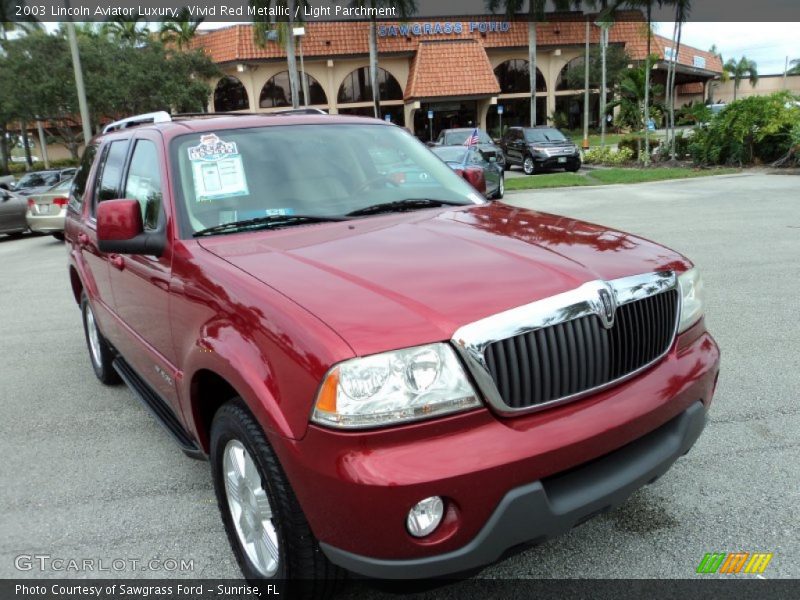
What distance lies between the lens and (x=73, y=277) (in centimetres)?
539

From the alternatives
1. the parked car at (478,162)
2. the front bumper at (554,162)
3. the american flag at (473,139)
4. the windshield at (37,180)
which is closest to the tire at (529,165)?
the front bumper at (554,162)

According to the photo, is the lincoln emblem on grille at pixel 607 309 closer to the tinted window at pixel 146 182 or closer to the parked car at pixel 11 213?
the tinted window at pixel 146 182

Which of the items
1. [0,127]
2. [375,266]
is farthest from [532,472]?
[0,127]

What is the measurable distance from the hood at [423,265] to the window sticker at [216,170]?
0.31 meters

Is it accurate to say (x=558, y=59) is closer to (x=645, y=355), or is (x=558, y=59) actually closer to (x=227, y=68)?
(x=227, y=68)

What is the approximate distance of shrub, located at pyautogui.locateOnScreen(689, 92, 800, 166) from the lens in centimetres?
1984

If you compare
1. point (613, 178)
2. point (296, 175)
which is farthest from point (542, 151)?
point (296, 175)

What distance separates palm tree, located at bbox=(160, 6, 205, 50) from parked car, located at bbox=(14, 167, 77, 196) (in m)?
27.9

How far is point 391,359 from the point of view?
1.98m

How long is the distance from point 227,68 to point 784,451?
45023 millimetres

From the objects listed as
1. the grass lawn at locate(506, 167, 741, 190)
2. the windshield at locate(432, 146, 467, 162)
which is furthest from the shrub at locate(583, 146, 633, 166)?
the windshield at locate(432, 146, 467, 162)

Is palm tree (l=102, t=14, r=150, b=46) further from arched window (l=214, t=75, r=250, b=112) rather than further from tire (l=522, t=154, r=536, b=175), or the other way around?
tire (l=522, t=154, r=536, b=175)

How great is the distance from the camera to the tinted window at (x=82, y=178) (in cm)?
482

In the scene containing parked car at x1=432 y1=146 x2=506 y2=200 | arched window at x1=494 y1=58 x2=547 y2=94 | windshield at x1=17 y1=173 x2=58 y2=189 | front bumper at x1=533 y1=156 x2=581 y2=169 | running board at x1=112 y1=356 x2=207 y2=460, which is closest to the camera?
running board at x1=112 y1=356 x2=207 y2=460
